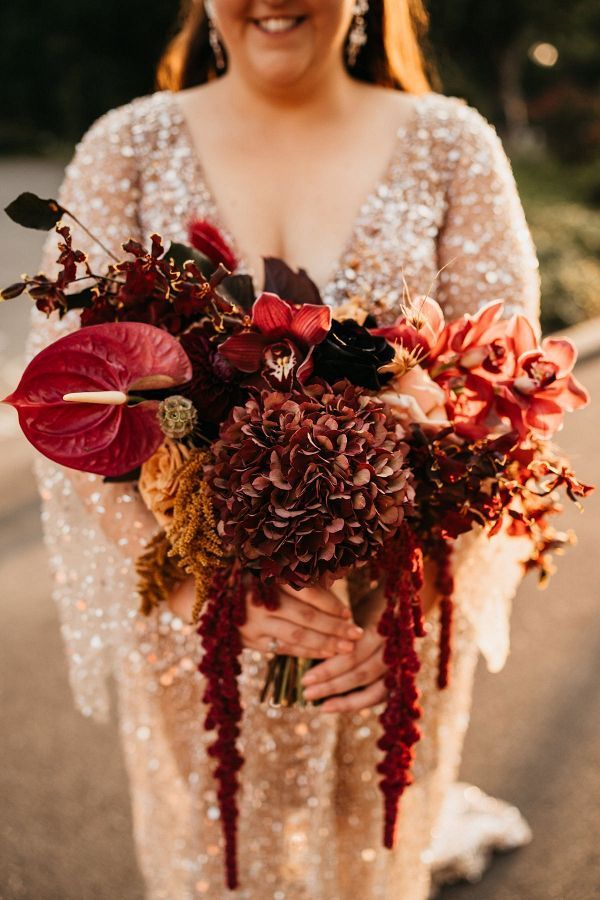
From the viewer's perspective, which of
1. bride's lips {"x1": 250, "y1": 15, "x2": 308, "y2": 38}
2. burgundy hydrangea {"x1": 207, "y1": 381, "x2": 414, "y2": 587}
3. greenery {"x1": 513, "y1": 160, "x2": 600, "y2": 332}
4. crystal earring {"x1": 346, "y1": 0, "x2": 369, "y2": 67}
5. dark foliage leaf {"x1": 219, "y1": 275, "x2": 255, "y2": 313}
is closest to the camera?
burgundy hydrangea {"x1": 207, "y1": 381, "x2": 414, "y2": 587}

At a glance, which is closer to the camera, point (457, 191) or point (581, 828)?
point (457, 191)

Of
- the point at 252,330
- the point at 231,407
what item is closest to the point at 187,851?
the point at 231,407

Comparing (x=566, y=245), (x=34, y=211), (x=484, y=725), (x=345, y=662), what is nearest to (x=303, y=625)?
(x=345, y=662)

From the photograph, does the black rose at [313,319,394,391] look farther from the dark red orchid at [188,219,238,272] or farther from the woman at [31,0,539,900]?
the woman at [31,0,539,900]

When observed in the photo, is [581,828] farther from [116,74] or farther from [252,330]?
[116,74]

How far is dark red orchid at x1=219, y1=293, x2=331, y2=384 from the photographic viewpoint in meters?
1.06

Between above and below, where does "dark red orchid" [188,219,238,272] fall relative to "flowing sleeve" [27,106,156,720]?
above

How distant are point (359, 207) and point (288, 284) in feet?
1.58

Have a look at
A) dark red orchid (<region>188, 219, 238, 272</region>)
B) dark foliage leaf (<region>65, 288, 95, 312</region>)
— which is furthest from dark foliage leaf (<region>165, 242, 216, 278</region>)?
dark foliage leaf (<region>65, 288, 95, 312</region>)

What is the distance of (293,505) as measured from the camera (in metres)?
0.98

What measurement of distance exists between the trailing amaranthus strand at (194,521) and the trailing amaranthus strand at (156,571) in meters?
0.15

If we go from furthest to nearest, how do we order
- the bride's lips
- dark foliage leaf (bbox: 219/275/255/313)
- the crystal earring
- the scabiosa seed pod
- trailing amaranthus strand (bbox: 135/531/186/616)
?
the crystal earring < the bride's lips < trailing amaranthus strand (bbox: 135/531/186/616) < dark foliage leaf (bbox: 219/275/255/313) < the scabiosa seed pod

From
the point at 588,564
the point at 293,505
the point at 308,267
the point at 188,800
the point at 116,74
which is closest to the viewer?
the point at 293,505

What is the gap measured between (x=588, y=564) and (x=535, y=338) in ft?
9.06
